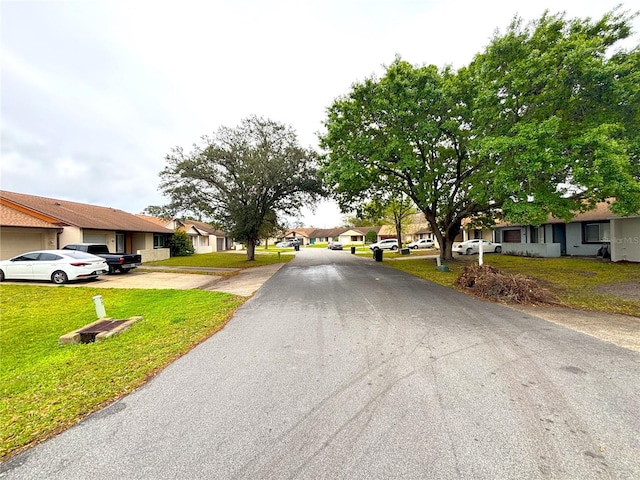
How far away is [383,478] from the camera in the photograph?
2057 mm

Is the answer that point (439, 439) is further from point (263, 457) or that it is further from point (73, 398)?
point (73, 398)

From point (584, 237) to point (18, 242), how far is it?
35464mm

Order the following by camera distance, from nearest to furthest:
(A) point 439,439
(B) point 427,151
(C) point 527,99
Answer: (A) point 439,439 → (C) point 527,99 → (B) point 427,151

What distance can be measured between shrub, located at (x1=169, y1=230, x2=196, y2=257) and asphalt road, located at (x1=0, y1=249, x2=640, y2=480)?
28615 millimetres

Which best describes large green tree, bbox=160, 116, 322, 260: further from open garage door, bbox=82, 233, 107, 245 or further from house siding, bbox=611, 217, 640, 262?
house siding, bbox=611, 217, 640, 262

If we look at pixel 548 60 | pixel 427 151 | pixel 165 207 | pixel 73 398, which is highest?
pixel 548 60

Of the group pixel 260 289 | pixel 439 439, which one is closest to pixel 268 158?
pixel 260 289

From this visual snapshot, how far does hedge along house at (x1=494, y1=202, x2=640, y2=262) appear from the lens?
15902mm

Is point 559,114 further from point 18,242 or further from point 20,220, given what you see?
point 18,242

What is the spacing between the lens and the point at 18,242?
15641mm

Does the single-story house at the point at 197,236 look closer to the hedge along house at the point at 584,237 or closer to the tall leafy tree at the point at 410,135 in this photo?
the tall leafy tree at the point at 410,135

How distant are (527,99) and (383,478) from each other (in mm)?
12614

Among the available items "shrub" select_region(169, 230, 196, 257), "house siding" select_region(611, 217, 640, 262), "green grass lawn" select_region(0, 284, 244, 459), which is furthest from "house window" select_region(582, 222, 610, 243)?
"shrub" select_region(169, 230, 196, 257)

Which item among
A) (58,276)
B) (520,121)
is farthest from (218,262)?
(520,121)
